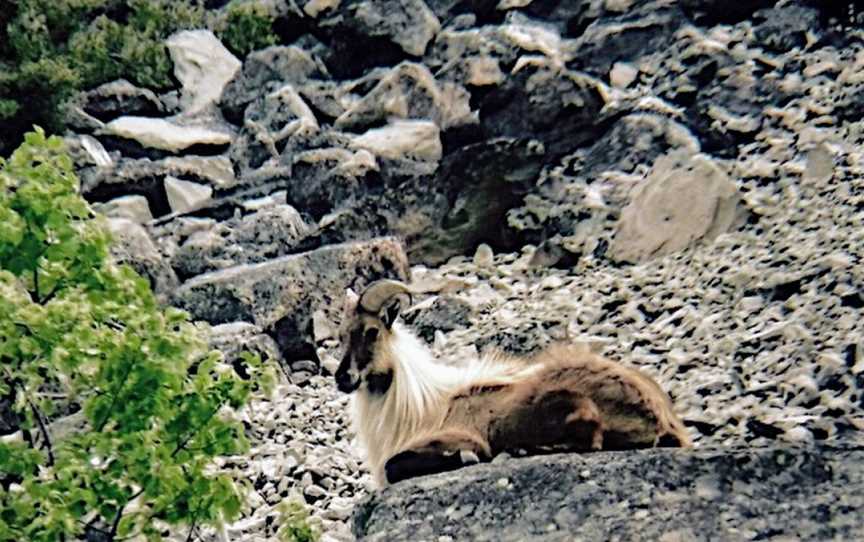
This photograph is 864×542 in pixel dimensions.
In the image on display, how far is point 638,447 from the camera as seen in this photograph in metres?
6.19

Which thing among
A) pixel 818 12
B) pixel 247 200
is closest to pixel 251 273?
pixel 247 200

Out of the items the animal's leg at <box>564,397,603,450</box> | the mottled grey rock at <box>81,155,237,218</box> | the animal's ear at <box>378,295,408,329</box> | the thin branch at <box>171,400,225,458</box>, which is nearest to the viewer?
the thin branch at <box>171,400,225,458</box>

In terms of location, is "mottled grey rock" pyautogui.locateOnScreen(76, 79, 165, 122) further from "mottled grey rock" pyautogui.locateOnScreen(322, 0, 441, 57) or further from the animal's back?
the animal's back

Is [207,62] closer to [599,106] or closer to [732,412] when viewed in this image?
[599,106]

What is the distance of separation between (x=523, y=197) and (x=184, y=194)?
522cm

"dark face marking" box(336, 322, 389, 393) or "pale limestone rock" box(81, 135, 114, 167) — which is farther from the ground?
"pale limestone rock" box(81, 135, 114, 167)

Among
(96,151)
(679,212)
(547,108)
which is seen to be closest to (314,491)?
(679,212)

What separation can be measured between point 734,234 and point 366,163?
5.21 metres

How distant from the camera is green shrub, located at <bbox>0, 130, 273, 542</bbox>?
15.0 feet

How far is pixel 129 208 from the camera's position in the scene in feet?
50.5

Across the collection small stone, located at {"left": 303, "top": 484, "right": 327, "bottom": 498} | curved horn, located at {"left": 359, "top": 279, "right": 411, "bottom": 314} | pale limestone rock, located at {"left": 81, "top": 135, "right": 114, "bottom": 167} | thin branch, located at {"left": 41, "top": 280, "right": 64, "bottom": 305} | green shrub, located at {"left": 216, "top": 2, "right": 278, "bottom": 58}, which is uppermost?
green shrub, located at {"left": 216, "top": 2, "right": 278, "bottom": 58}

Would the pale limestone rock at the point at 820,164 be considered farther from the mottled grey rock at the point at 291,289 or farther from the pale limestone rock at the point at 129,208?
the pale limestone rock at the point at 129,208

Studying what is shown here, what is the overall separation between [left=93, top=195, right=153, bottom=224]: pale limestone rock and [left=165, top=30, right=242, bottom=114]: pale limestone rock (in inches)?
158

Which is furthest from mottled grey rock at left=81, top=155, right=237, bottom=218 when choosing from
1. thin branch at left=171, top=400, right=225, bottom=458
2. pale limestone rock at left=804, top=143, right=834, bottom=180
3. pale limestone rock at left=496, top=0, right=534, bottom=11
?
thin branch at left=171, top=400, right=225, bottom=458
